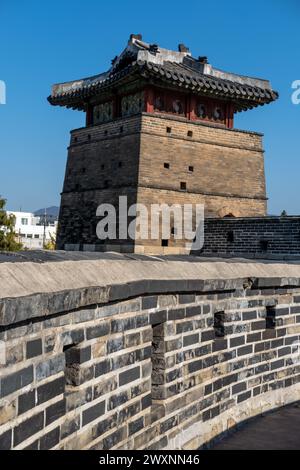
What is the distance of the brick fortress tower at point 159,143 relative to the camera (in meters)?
20.3

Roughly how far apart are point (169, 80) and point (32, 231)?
52429 mm

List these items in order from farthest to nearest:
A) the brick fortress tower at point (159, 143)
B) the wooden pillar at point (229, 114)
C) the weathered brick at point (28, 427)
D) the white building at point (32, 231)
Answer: the white building at point (32, 231), the wooden pillar at point (229, 114), the brick fortress tower at point (159, 143), the weathered brick at point (28, 427)

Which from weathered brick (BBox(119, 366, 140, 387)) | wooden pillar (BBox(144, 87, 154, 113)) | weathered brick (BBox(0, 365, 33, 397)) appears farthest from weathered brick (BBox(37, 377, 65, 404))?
wooden pillar (BBox(144, 87, 154, 113))

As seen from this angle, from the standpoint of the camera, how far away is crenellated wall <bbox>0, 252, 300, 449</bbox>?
149 inches

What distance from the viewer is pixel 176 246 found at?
68.2 feet

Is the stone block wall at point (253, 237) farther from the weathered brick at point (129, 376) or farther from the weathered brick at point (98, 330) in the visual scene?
the weathered brick at point (98, 330)

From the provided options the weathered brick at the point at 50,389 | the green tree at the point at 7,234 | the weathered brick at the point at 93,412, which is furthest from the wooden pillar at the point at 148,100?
the weathered brick at the point at 50,389

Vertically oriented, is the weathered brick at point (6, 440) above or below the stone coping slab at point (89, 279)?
below

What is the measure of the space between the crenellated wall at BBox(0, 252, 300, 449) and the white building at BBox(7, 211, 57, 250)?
141 feet

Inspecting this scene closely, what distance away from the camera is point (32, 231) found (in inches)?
2766

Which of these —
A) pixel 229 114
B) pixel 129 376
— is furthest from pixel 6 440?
pixel 229 114

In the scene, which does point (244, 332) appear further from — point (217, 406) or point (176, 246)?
point (176, 246)

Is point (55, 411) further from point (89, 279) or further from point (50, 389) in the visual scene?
point (89, 279)

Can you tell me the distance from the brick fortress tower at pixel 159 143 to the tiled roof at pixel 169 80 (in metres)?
0.04
